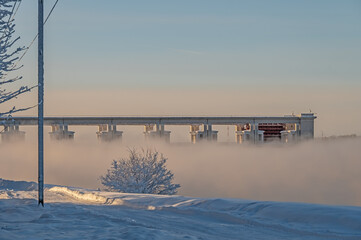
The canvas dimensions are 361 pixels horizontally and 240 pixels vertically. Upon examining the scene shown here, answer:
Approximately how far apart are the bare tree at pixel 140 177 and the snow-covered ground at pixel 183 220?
516 inches

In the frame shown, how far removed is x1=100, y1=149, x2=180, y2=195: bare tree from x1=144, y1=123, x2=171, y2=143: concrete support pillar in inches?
2874

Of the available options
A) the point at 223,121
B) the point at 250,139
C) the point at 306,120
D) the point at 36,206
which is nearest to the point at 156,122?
the point at 223,121

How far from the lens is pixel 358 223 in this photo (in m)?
13.4

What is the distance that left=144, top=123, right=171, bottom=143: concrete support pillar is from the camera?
109 m

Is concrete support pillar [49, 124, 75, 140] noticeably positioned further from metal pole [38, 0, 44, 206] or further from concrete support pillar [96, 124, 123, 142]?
metal pole [38, 0, 44, 206]

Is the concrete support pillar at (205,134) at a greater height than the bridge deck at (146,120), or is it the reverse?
the bridge deck at (146,120)

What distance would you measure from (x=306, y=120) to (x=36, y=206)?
4100 inches

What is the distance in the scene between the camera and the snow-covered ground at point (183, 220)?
12836 millimetres

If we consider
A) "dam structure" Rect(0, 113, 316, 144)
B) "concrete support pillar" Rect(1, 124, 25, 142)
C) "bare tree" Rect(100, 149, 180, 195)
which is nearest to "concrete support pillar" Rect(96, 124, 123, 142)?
"dam structure" Rect(0, 113, 316, 144)

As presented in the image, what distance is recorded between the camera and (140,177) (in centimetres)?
3322

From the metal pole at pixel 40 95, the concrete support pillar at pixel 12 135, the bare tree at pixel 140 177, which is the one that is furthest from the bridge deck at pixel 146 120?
the metal pole at pixel 40 95

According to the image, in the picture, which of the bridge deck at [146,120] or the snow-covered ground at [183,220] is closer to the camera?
the snow-covered ground at [183,220]

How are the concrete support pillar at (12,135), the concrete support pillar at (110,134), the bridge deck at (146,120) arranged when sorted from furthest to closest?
the bridge deck at (146,120), the concrete support pillar at (110,134), the concrete support pillar at (12,135)

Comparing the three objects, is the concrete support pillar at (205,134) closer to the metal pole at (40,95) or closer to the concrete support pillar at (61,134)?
the concrete support pillar at (61,134)
